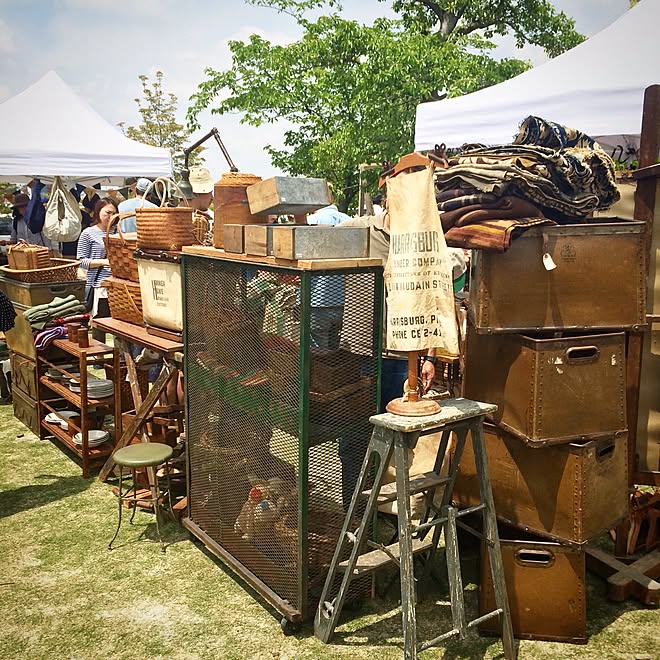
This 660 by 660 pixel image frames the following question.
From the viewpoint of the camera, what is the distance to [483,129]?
20.0 feet

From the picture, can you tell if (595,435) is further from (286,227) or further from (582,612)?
(286,227)

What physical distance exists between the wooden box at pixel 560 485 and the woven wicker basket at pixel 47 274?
4275mm

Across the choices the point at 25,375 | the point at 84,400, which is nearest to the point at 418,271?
the point at 84,400

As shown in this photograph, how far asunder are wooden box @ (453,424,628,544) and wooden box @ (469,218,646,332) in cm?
56

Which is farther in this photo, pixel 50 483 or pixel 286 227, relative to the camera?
pixel 50 483

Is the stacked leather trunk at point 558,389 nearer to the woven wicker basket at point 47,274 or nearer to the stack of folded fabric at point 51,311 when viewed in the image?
the stack of folded fabric at point 51,311

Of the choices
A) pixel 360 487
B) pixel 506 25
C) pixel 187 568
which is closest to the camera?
pixel 360 487

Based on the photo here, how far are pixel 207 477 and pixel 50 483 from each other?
1.69 metres

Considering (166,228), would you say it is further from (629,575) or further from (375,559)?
(629,575)

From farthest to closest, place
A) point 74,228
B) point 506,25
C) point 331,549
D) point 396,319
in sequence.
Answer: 1. point 506,25
2. point 74,228
3. point 331,549
4. point 396,319

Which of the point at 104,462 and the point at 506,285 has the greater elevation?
the point at 506,285

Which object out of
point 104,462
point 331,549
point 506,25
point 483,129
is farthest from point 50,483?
point 506,25

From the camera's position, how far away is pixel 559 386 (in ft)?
10.1

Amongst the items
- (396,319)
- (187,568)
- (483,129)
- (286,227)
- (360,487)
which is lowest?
(187,568)
